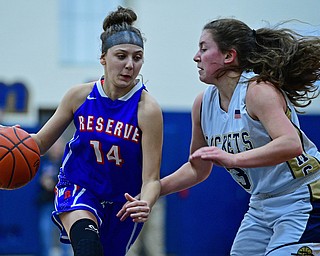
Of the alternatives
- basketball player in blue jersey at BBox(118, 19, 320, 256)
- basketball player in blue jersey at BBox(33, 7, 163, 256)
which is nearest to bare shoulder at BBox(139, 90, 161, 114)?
basketball player in blue jersey at BBox(33, 7, 163, 256)

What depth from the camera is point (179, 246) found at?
29.0ft

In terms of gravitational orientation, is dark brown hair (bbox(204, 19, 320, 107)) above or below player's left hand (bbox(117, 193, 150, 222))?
above

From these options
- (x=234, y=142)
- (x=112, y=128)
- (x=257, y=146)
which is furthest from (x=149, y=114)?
(x=257, y=146)

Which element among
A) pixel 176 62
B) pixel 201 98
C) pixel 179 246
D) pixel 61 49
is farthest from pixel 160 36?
pixel 201 98

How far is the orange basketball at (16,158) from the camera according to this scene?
3.97 m

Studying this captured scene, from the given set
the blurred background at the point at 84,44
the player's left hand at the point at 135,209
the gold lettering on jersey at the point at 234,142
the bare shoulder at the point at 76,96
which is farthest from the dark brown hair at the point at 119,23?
the blurred background at the point at 84,44

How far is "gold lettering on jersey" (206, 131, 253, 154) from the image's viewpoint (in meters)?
3.64

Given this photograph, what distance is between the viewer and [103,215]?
4.11 metres

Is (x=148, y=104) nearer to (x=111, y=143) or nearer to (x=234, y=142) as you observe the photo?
(x=111, y=143)

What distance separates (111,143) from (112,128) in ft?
0.28

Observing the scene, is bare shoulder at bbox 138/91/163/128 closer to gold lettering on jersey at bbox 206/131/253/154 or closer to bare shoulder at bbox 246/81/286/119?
gold lettering on jersey at bbox 206/131/253/154

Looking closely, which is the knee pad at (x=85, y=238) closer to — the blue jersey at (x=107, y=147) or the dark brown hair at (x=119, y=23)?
the blue jersey at (x=107, y=147)

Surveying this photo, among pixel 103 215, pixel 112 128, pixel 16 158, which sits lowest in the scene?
pixel 103 215

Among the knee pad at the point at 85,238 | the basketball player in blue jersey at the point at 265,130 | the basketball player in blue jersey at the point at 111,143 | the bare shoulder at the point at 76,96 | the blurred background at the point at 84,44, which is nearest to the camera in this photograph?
the basketball player in blue jersey at the point at 265,130
